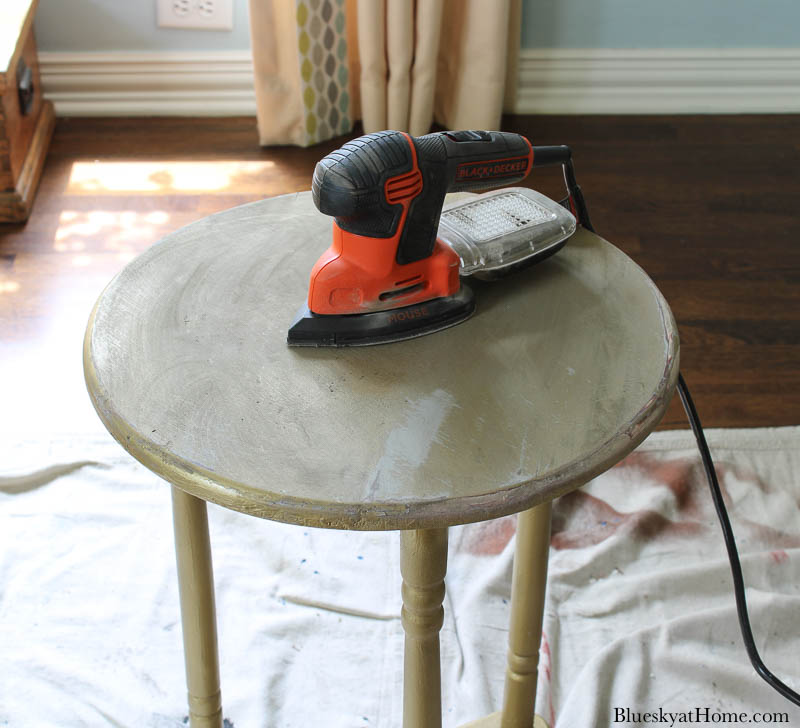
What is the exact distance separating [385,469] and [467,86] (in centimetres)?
176

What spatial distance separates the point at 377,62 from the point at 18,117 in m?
0.79

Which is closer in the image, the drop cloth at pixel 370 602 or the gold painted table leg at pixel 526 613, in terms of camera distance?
the gold painted table leg at pixel 526 613

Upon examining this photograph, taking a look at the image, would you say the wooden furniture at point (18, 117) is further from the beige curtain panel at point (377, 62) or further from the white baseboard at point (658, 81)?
the white baseboard at point (658, 81)

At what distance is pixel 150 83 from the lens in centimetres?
241

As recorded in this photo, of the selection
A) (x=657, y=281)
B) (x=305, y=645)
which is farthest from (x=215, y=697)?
(x=657, y=281)

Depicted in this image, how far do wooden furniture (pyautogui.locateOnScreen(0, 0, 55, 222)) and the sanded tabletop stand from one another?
1.25 m

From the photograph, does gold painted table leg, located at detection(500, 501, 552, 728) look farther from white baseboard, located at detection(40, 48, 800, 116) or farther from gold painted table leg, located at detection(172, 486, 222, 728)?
white baseboard, located at detection(40, 48, 800, 116)

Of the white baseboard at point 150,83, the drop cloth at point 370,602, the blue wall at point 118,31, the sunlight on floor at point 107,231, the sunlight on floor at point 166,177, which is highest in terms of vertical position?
the blue wall at point 118,31

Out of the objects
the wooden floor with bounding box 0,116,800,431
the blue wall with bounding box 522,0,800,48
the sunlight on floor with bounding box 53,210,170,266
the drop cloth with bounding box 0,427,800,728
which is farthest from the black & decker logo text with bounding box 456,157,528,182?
the blue wall with bounding box 522,0,800,48

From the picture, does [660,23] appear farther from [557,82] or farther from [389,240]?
[389,240]

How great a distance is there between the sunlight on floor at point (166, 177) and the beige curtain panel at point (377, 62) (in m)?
0.14

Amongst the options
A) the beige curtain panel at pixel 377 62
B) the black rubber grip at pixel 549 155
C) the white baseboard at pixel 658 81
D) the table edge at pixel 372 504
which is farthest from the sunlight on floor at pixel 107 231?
the table edge at pixel 372 504

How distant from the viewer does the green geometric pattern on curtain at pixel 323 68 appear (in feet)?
6.93

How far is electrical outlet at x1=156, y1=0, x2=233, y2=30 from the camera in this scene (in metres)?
2.31
